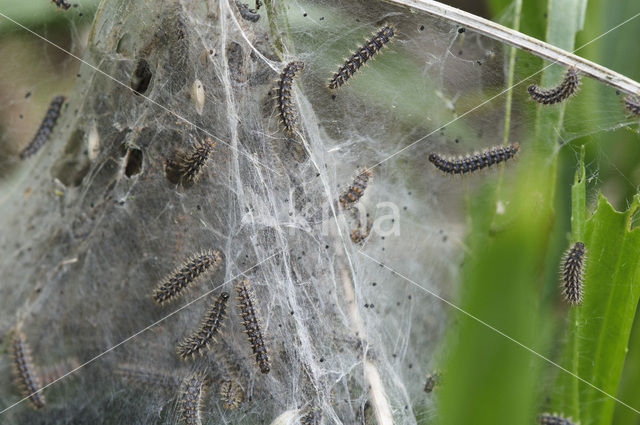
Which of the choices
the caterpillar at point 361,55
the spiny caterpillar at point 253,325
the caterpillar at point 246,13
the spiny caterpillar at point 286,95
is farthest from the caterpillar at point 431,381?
the caterpillar at point 246,13

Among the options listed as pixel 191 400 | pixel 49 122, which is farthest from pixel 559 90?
pixel 49 122

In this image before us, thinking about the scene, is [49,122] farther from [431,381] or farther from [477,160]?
[431,381]

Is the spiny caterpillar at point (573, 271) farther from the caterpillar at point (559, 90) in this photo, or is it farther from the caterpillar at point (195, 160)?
the caterpillar at point (195, 160)

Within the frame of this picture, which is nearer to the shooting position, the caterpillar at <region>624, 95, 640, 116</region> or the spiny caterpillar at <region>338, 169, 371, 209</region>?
the caterpillar at <region>624, 95, 640, 116</region>

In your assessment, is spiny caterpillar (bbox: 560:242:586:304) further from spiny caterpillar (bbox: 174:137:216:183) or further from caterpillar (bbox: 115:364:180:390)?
caterpillar (bbox: 115:364:180:390)

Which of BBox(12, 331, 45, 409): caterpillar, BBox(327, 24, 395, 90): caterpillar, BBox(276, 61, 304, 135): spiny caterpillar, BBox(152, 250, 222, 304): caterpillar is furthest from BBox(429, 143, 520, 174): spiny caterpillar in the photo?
BBox(12, 331, 45, 409): caterpillar

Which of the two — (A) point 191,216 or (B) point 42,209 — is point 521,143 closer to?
(A) point 191,216
